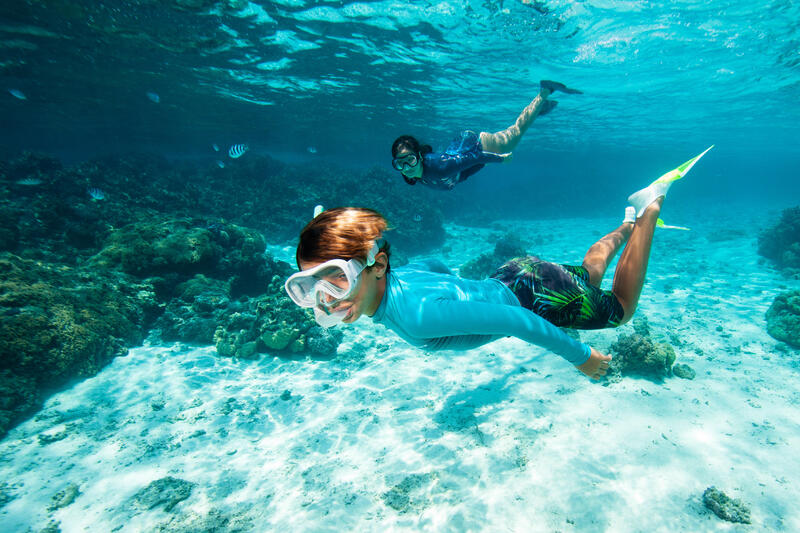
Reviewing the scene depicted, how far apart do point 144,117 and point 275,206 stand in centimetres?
2751

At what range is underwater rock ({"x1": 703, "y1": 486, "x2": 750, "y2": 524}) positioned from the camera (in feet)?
10.1

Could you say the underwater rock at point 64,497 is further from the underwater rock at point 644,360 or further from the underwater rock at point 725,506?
the underwater rock at point 644,360

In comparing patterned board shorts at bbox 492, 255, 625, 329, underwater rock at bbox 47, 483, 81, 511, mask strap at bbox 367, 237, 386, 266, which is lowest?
underwater rock at bbox 47, 483, 81, 511

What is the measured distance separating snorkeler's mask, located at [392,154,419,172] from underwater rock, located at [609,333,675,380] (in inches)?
208

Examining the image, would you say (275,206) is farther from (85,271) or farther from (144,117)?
(144,117)

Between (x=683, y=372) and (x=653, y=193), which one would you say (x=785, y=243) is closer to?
(x=683, y=372)

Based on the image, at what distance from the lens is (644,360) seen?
556 cm

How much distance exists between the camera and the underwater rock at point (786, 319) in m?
6.84

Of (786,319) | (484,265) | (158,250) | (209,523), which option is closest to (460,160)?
(209,523)

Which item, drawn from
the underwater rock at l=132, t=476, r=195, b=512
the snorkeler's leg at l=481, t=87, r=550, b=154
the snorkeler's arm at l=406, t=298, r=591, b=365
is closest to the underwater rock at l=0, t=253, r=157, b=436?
the underwater rock at l=132, t=476, r=195, b=512

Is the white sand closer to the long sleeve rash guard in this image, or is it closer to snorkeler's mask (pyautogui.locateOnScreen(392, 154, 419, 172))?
the long sleeve rash guard

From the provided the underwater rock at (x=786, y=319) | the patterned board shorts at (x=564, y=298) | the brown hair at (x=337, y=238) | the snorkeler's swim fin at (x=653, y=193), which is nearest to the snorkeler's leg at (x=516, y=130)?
the snorkeler's swim fin at (x=653, y=193)

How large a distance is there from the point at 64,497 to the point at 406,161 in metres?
6.67

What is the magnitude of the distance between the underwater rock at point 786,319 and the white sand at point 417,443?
359 mm
